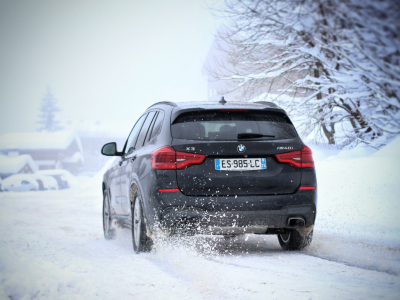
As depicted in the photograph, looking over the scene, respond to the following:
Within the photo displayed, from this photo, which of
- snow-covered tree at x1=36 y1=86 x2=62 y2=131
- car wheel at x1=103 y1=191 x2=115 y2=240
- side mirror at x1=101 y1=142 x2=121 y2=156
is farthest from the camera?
snow-covered tree at x1=36 y1=86 x2=62 y2=131

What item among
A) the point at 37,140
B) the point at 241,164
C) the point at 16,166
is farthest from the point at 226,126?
the point at 37,140

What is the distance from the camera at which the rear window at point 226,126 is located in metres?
4.74

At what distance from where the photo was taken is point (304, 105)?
13.0 m

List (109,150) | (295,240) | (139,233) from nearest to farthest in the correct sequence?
(139,233) → (295,240) → (109,150)

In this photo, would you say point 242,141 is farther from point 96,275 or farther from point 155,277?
point 96,275

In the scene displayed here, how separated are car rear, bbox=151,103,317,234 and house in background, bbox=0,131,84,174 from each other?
72.6 meters

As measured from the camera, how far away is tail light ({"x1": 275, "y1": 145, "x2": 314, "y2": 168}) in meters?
4.73

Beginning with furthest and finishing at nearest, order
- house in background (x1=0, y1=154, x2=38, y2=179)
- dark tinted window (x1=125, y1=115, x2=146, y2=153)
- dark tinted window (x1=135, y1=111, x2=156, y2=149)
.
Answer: house in background (x1=0, y1=154, x2=38, y2=179), dark tinted window (x1=125, y1=115, x2=146, y2=153), dark tinted window (x1=135, y1=111, x2=156, y2=149)

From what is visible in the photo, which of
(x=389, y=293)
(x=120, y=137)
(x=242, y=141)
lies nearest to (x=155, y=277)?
(x=242, y=141)

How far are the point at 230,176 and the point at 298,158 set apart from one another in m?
0.80

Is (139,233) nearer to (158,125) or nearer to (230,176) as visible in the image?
(158,125)

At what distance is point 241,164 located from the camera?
4.61m

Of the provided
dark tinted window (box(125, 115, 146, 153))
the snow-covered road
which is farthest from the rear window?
dark tinted window (box(125, 115, 146, 153))

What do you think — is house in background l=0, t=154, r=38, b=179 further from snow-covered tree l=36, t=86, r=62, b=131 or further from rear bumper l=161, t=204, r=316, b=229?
rear bumper l=161, t=204, r=316, b=229
